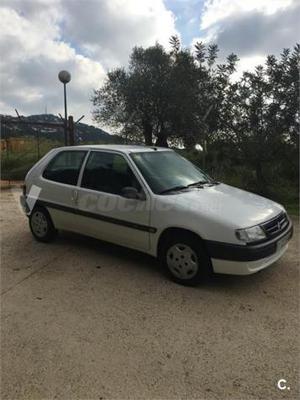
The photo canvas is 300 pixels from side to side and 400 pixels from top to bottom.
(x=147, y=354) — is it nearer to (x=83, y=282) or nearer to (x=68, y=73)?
(x=83, y=282)

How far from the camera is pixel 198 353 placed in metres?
3.03

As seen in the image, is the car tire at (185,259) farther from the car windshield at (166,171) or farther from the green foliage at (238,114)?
the green foliage at (238,114)

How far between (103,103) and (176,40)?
3.86m

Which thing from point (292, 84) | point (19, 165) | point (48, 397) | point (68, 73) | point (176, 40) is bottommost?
point (48, 397)

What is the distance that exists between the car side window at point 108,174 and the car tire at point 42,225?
0.96 m

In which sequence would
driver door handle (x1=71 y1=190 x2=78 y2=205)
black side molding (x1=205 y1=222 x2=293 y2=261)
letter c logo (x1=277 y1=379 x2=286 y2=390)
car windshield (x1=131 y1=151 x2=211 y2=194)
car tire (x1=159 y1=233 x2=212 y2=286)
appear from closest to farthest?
letter c logo (x1=277 y1=379 x2=286 y2=390)
black side molding (x1=205 y1=222 x2=293 y2=261)
car tire (x1=159 y1=233 x2=212 y2=286)
car windshield (x1=131 y1=151 x2=211 y2=194)
driver door handle (x1=71 y1=190 x2=78 y2=205)

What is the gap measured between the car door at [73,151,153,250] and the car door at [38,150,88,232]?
16cm

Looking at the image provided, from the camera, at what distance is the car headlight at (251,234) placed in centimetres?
387

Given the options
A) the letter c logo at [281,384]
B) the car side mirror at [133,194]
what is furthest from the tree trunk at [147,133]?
the letter c logo at [281,384]

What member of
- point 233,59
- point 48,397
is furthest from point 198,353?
point 233,59

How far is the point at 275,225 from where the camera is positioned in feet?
14.1

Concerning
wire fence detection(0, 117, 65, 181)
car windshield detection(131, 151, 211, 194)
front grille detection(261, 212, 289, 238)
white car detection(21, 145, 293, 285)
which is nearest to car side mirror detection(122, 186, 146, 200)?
white car detection(21, 145, 293, 285)

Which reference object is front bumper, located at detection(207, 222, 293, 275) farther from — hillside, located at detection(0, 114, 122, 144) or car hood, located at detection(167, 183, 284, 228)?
hillside, located at detection(0, 114, 122, 144)

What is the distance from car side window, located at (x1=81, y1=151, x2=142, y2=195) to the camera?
4.73 m
